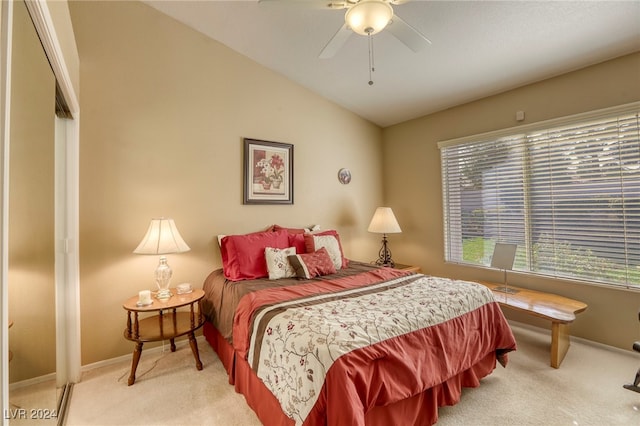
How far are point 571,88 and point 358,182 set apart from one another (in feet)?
8.39

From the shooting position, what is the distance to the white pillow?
2.71 metres

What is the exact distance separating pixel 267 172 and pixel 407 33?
2089 mm

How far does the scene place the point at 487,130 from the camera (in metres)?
3.45

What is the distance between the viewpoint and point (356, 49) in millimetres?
2900

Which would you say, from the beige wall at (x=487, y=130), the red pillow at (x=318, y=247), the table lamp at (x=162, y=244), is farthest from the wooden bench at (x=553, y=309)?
the table lamp at (x=162, y=244)

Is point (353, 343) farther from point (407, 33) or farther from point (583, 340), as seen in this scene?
point (583, 340)

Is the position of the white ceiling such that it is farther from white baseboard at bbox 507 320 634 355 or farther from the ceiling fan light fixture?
white baseboard at bbox 507 320 634 355

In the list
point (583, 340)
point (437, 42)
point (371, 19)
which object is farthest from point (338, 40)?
point (583, 340)

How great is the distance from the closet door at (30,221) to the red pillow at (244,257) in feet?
4.27

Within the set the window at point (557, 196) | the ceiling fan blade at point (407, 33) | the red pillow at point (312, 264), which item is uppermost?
the ceiling fan blade at point (407, 33)

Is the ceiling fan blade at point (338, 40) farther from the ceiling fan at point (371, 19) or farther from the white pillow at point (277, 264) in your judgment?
the white pillow at point (277, 264)

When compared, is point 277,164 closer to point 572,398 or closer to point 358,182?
point 358,182

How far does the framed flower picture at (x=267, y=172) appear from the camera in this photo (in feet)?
10.9

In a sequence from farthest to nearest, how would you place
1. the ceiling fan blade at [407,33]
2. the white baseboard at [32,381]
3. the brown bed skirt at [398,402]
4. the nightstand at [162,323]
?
the nightstand at [162,323] < the ceiling fan blade at [407,33] < the brown bed skirt at [398,402] < the white baseboard at [32,381]
